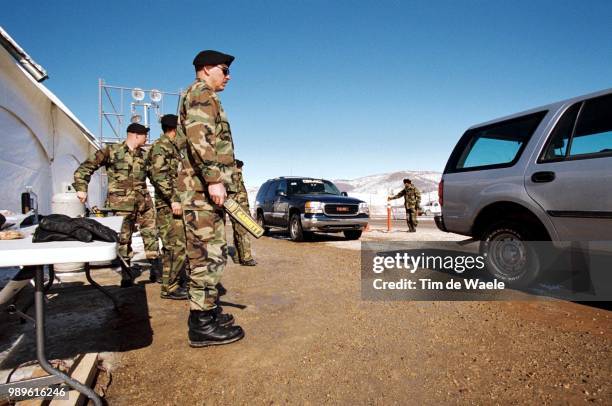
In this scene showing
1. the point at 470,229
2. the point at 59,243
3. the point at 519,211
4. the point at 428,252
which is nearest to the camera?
the point at 59,243

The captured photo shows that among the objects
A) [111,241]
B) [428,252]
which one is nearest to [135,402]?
[111,241]

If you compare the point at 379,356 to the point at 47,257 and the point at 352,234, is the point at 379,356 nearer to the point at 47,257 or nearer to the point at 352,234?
the point at 47,257

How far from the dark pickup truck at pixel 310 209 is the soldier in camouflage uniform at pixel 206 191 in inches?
238

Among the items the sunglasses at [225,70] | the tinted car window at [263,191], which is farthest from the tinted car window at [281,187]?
the sunglasses at [225,70]

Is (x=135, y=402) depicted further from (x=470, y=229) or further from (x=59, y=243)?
(x=470, y=229)

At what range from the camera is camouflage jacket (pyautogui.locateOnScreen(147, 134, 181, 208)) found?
418 cm

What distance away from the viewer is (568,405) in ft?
5.77

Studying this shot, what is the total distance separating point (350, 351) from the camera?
8.02ft

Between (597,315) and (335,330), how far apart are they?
2.48 meters

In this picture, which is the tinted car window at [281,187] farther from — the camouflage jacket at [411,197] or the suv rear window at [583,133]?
the suv rear window at [583,133]

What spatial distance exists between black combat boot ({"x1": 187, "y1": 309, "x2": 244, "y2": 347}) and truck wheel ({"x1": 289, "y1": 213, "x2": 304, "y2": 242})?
6362 mm

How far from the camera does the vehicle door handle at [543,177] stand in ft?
11.7

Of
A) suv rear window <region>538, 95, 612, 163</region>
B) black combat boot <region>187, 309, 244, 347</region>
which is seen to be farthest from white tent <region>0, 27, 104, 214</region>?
suv rear window <region>538, 95, 612, 163</region>

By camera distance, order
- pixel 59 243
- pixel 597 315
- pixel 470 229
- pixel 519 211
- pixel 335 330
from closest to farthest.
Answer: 1. pixel 59 243
2. pixel 335 330
3. pixel 597 315
4. pixel 519 211
5. pixel 470 229
